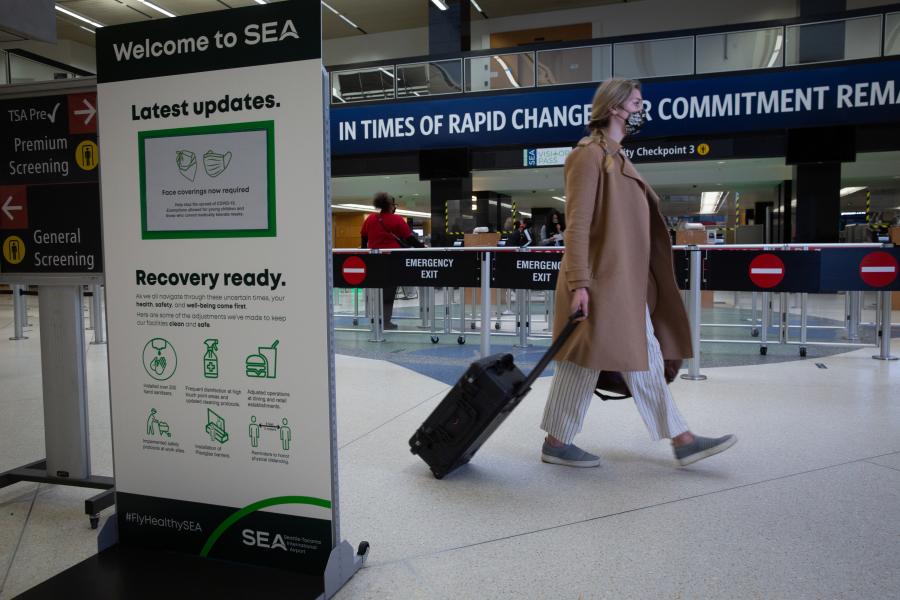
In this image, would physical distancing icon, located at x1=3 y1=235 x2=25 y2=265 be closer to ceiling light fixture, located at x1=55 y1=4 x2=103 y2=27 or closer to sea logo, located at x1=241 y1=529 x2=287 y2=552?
sea logo, located at x1=241 y1=529 x2=287 y2=552

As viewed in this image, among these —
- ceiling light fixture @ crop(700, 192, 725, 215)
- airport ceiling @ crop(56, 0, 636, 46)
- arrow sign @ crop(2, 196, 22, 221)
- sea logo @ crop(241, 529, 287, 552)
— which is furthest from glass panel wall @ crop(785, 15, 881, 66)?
sea logo @ crop(241, 529, 287, 552)

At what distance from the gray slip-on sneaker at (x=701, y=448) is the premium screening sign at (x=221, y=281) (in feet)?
5.58

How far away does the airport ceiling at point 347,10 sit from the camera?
16016 millimetres

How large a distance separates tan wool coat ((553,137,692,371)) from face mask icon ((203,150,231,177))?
4.68ft

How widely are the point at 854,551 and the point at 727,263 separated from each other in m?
3.75

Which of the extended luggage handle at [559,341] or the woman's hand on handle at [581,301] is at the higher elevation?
the woman's hand on handle at [581,301]

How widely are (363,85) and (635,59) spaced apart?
17.3 ft

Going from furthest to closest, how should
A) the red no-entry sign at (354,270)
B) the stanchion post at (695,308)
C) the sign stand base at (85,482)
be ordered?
1. the red no-entry sign at (354,270)
2. the stanchion post at (695,308)
3. the sign stand base at (85,482)

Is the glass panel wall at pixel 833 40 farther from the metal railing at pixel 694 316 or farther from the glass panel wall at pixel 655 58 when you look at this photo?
the metal railing at pixel 694 316

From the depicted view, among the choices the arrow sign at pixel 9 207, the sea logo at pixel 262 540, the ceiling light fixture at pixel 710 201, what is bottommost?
the sea logo at pixel 262 540

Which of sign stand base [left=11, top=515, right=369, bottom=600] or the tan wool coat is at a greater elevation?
the tan wool coat

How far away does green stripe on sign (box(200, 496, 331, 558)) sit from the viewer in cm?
177

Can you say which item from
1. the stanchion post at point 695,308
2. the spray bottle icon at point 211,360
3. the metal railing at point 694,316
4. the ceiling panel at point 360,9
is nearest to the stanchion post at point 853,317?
the metal railing at point 694,316

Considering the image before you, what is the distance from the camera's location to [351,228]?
2853 cm
